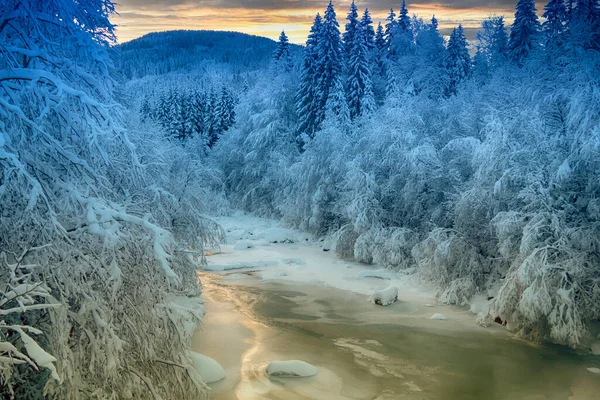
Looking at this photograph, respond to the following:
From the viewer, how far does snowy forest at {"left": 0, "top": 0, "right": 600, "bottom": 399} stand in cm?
672

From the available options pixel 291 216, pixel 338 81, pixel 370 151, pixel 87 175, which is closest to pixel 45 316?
Answer: pixel 87 175

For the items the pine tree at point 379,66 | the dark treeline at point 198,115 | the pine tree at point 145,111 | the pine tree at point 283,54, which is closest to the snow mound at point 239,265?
the pine tree at point 145,111

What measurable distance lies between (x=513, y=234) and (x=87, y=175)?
15.5 meters

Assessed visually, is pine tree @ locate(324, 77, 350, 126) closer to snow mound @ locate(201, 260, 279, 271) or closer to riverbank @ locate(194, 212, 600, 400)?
snow mound @ locate(201, 260, 279, 271)

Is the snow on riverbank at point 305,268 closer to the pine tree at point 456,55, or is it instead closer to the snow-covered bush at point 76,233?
the snow-covered bush at point 76,233

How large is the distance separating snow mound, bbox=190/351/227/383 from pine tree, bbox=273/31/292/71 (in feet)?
121

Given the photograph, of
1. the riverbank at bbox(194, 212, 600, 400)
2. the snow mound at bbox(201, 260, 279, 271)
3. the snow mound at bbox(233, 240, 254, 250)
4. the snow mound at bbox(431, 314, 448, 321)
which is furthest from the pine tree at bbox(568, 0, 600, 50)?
the snow mound at bbox(233, 240, 254, 250)

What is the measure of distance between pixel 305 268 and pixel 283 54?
27944 millimetres

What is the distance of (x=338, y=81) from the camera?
128ft

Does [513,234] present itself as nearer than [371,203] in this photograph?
Yes

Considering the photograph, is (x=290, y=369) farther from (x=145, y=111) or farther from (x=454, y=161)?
(x=145, y=111)

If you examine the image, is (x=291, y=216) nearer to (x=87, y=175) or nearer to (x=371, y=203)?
(x=371, y=203)

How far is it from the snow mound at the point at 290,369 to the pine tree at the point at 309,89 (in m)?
27.4

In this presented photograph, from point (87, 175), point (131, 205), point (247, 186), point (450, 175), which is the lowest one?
point (247, 186)
